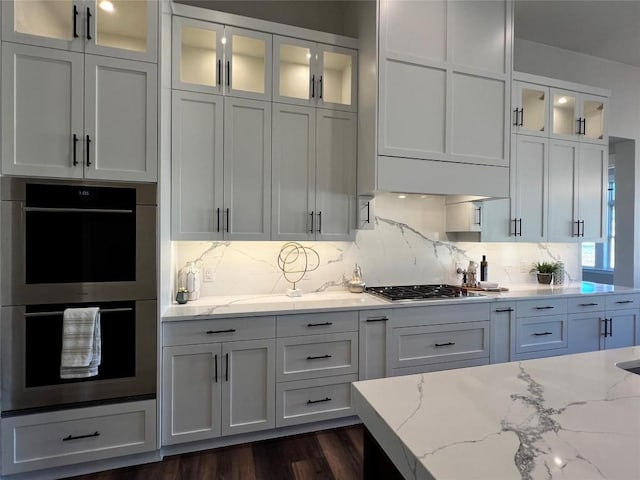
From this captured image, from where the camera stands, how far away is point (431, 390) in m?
0.96

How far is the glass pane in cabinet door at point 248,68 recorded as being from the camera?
240cm

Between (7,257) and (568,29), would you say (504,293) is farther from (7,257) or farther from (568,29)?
(7,257)

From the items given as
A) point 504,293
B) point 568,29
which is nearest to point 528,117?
point 568,29

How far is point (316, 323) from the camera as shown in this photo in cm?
221

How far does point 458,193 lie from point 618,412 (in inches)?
76.3

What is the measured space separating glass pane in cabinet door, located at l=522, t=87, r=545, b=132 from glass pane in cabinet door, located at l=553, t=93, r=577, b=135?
0.71ft

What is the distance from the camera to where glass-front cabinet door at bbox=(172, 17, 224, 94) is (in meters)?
2.19

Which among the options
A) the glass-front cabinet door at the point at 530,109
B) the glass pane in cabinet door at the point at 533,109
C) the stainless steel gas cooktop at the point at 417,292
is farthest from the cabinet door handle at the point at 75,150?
the glass pane in cabinet door at the point at 533,109

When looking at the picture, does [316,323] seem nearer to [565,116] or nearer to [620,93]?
[565,116]

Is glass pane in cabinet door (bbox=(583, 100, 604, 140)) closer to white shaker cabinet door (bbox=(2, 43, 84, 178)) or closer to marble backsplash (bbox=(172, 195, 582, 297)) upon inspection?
marble backsplash (bbox=(172, 195, 582, 297))

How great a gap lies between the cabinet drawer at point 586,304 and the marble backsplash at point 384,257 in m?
0.58

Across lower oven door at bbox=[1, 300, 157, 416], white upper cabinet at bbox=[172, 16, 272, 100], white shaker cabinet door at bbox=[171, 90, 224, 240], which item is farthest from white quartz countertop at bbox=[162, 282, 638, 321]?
white upper cabinet at bbox=[172, 16, 272, 100]

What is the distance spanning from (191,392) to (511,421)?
1.80 meters

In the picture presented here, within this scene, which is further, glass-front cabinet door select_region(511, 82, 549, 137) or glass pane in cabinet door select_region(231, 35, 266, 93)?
glass-front cabinet door select_region(511, 82, 549, 137)
